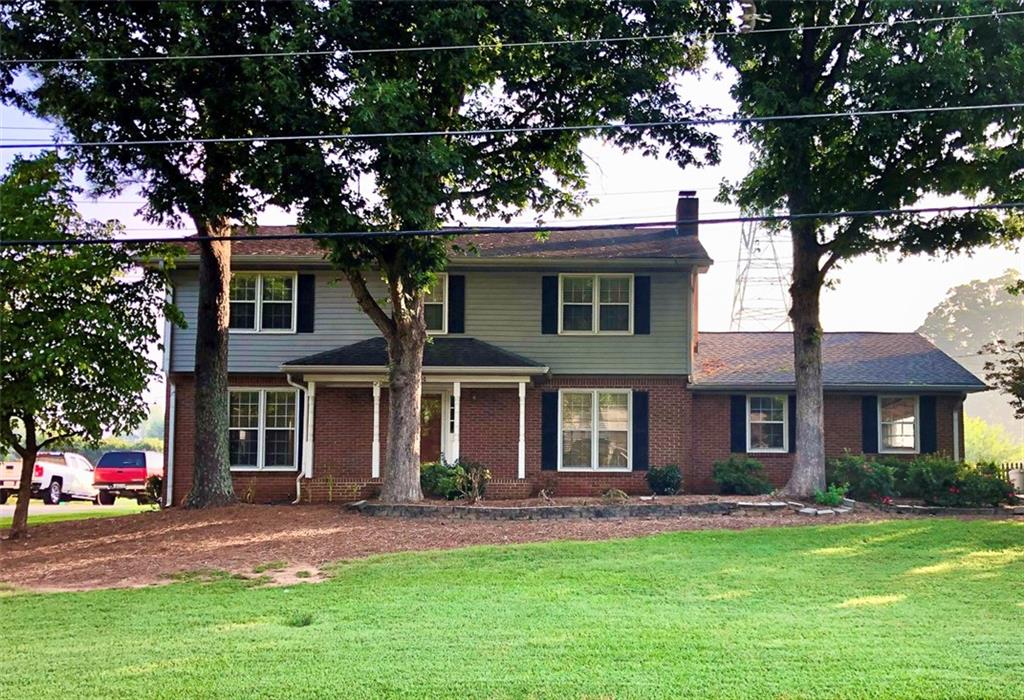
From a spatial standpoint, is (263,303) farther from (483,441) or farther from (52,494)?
(52,494)

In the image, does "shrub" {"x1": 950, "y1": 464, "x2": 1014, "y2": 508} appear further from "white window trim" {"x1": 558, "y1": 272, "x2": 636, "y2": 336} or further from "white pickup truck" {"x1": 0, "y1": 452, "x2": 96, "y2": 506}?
"white pickup truck" {"x1": 0, "y1": 452, "x2": 96, "y2": 506}

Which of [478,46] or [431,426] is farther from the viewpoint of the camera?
[431,426]

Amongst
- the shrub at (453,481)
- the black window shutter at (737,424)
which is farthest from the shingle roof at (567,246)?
the shrub at (453,481)

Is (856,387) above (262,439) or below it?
above

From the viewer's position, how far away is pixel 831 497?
1728 cm

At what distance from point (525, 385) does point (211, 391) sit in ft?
21.8

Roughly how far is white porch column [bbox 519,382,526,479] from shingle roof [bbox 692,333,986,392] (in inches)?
157

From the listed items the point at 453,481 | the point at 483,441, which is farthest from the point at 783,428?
the point at 453,481

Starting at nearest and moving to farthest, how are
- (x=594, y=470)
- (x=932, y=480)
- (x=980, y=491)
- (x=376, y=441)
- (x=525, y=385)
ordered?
(x=980, y=491) → (x=932, y=480) → (x=376, y=441) → (x=525, y=385) → (x=594, y=470)

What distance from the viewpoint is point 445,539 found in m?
14.5

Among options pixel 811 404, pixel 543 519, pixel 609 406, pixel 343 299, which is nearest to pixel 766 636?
pixel 543 519

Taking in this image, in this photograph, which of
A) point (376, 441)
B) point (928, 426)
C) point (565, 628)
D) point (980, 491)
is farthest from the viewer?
point (928, 426)

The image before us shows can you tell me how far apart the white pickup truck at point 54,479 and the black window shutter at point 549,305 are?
18.3m

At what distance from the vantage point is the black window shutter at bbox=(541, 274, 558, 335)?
21609 millimetres
